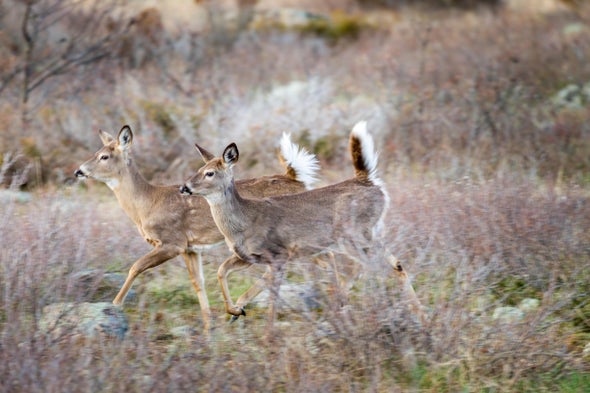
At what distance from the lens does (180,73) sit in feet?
55.9

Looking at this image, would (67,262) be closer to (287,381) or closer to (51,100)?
(287,381)

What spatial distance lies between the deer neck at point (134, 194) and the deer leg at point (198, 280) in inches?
22.9

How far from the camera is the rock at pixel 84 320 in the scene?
6.15m

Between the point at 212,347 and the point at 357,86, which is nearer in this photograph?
the point at 212,347

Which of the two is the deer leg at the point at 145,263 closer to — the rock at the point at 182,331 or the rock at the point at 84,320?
the rock at the point at 84,320

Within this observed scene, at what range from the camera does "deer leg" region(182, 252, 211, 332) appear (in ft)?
25.5

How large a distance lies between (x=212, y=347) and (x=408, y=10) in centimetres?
2312

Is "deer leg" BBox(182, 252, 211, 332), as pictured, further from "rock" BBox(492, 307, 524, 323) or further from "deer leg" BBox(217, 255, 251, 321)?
"rock" BBox(492, 307, 524, 323)

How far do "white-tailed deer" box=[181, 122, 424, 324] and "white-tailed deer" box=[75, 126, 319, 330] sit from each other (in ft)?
1.41

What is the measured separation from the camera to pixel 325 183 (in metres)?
11.7

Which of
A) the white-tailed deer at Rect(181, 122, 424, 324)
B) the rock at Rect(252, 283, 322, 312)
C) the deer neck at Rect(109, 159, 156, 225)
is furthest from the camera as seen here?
the deer neck at Rect(109, 159, 156, 225)

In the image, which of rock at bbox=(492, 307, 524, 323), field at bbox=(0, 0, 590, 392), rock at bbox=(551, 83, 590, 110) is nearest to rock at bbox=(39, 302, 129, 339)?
field at bbox=(0, 0, 590, 392)

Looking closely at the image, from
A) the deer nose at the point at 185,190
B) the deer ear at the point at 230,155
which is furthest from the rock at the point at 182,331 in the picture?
the deer ear at the point at 230,155

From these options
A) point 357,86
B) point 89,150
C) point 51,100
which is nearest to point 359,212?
point 89,150
